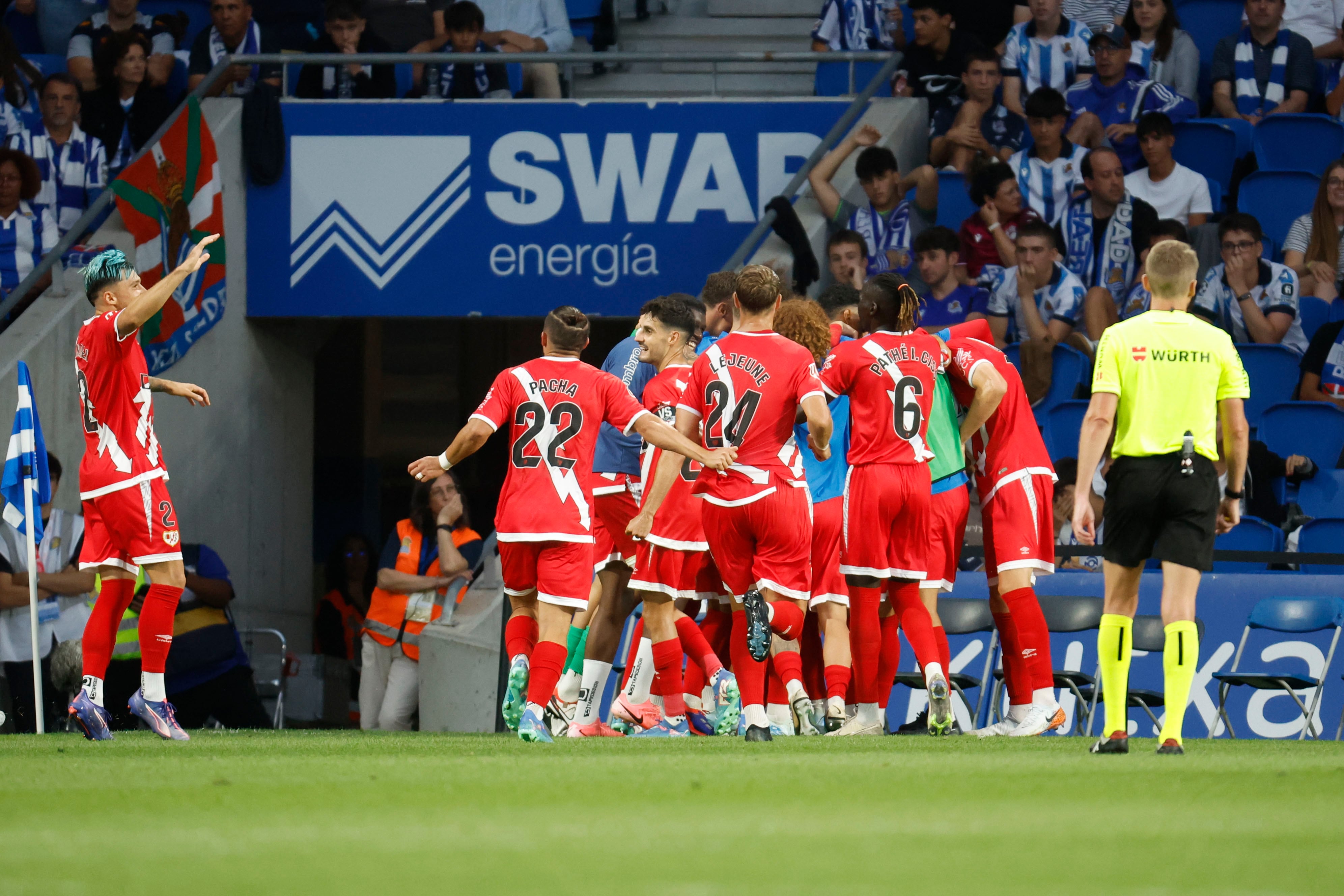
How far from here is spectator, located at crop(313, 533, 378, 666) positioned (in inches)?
627

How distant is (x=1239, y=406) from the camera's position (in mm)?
6625

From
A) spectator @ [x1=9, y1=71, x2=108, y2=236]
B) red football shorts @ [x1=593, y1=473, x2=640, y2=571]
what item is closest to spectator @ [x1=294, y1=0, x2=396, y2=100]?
spectator @ [x1=9, y1=71, x2=108, y2=236]

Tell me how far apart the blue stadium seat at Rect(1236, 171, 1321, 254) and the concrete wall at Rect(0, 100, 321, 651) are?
8625 mm

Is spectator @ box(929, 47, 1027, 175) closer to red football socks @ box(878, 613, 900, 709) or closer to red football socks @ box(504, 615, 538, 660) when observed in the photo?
red football socks @ box(878, 613, 900, 709)

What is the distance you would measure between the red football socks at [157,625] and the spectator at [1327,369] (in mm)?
8032

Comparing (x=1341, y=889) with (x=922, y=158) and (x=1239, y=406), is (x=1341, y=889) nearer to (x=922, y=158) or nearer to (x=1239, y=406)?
(x=1239, y=406)

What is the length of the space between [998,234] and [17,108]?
8.73 meters

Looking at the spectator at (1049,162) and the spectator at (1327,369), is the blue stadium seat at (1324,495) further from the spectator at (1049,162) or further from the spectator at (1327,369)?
the spectator at (1049,162)

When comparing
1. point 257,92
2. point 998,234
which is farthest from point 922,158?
point 257,92

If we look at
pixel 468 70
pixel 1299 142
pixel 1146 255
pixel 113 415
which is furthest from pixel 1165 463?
pixel 468 70

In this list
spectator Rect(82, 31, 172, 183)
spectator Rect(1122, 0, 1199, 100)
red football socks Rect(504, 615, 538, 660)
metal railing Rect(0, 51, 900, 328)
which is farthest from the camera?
spectator Rect(82, 31, 172, 183)

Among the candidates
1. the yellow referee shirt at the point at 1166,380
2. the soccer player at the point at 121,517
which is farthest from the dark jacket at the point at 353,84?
the yellow referee shirt at the point at 1166,380

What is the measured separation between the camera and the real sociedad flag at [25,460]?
34.1ft

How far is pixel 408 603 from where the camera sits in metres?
13.3
